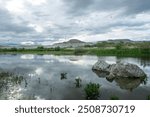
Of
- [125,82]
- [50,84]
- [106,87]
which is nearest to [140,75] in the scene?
[125,82]

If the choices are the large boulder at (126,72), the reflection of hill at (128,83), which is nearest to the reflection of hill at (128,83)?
the reflection of hill at (128,83)

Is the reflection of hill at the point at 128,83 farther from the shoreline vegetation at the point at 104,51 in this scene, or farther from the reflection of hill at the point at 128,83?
the shoreline vegetation at the point at 104,51

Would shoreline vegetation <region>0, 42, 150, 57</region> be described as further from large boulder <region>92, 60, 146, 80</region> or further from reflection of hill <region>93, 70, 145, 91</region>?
reflection of hill <region>93, 70, 145, 91</region>

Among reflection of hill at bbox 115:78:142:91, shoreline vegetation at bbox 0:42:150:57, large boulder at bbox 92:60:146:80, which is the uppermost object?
shoreline vegetation at bbox 0:42:150:57

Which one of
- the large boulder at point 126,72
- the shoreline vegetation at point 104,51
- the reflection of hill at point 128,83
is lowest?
the reflection of hill at point 128,83

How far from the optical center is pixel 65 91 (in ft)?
84.3

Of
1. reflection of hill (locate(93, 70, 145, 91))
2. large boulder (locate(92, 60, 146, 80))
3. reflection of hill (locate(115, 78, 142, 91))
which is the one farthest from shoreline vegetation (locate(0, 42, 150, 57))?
reflection of hill (locate(115, 78, 142, 91))

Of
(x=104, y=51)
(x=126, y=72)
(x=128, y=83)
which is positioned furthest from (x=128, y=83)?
(x=104, y=51)

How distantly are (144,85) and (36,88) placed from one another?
12610 mm

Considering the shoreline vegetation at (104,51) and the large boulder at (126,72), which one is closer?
the large boulder at (126,72)

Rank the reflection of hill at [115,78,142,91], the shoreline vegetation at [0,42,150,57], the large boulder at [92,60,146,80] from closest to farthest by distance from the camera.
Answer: the reflection of hill at [115,78,142,91], the large boulder at [92,60,146,80], the shoreline vegetation at [0,42,150,57]

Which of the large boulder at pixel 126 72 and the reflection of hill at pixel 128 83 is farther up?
the large boulder at pixel 126 72

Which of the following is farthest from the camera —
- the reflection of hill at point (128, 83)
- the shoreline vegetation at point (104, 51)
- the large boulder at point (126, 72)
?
the shoreline vegetation at point (104, 51)

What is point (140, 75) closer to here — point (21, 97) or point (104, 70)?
point (104, 70)
